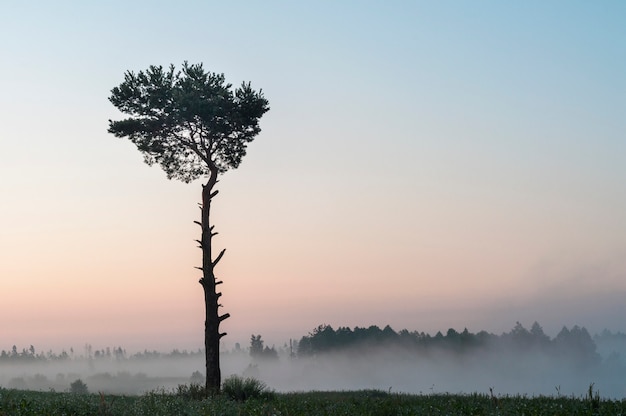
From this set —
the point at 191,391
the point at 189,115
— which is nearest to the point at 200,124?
the point at 189,115

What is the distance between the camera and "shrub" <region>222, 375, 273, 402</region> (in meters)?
23.4

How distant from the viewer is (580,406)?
14.5m

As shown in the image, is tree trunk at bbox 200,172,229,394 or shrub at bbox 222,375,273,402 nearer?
shrub at bbox 222,375,273,402

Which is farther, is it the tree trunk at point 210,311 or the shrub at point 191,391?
the tree trunk at point 210,311

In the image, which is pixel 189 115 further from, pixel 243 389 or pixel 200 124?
pixel 243 389

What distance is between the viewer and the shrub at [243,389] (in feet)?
76.7

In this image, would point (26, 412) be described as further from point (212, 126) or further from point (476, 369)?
point (476, 369)

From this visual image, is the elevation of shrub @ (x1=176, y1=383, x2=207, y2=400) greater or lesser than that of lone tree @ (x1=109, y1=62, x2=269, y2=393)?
lesser

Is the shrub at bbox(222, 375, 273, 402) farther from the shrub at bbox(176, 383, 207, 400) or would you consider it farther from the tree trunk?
the tree trunk

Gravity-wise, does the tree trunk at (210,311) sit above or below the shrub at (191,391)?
above

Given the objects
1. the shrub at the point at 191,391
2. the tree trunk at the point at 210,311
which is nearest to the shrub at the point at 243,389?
the shrub at the point at 191,391

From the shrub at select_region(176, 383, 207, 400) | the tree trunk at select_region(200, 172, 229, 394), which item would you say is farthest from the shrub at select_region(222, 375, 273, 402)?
the tree trunk at select_region(200, 172, 229, 394)

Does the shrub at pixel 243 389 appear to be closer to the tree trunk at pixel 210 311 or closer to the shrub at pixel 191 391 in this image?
the shrub at pixel 191 391

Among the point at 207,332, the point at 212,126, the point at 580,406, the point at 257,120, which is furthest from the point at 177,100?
the point at 580,406
